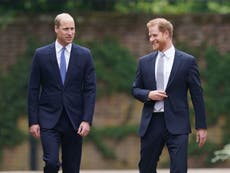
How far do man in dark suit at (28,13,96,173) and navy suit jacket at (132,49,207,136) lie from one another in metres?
0.52

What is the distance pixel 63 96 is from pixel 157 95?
0.90 m

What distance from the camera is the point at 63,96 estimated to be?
864 cm

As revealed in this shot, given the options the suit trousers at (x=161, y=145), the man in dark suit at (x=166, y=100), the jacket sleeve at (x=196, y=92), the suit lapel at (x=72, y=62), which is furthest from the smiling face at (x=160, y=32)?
the suit lapel at (x=72, y=62)

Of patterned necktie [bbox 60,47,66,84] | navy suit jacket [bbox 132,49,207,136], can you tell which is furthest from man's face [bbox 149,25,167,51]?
patterned necktie [bbox 60,47,66,84]

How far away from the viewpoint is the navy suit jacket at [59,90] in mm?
8641

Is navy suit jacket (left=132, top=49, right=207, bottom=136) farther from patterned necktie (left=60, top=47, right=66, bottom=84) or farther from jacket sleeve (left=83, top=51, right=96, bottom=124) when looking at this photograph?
patterned necktie (left=60, top=47, right=66, bottom=84)

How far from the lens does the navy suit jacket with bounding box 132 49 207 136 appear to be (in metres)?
8.37

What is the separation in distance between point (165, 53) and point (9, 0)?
5.39m

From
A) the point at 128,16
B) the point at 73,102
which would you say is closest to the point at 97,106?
the point at 128,16

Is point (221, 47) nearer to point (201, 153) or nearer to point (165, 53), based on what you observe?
point (201, 153)

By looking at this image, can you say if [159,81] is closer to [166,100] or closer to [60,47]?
[166,100]

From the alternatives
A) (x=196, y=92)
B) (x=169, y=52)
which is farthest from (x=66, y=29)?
(x=196, y=92)

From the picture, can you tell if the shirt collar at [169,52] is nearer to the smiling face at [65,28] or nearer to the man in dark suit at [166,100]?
the man in dark suit at [166,100]

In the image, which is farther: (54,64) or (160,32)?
(54,64)
